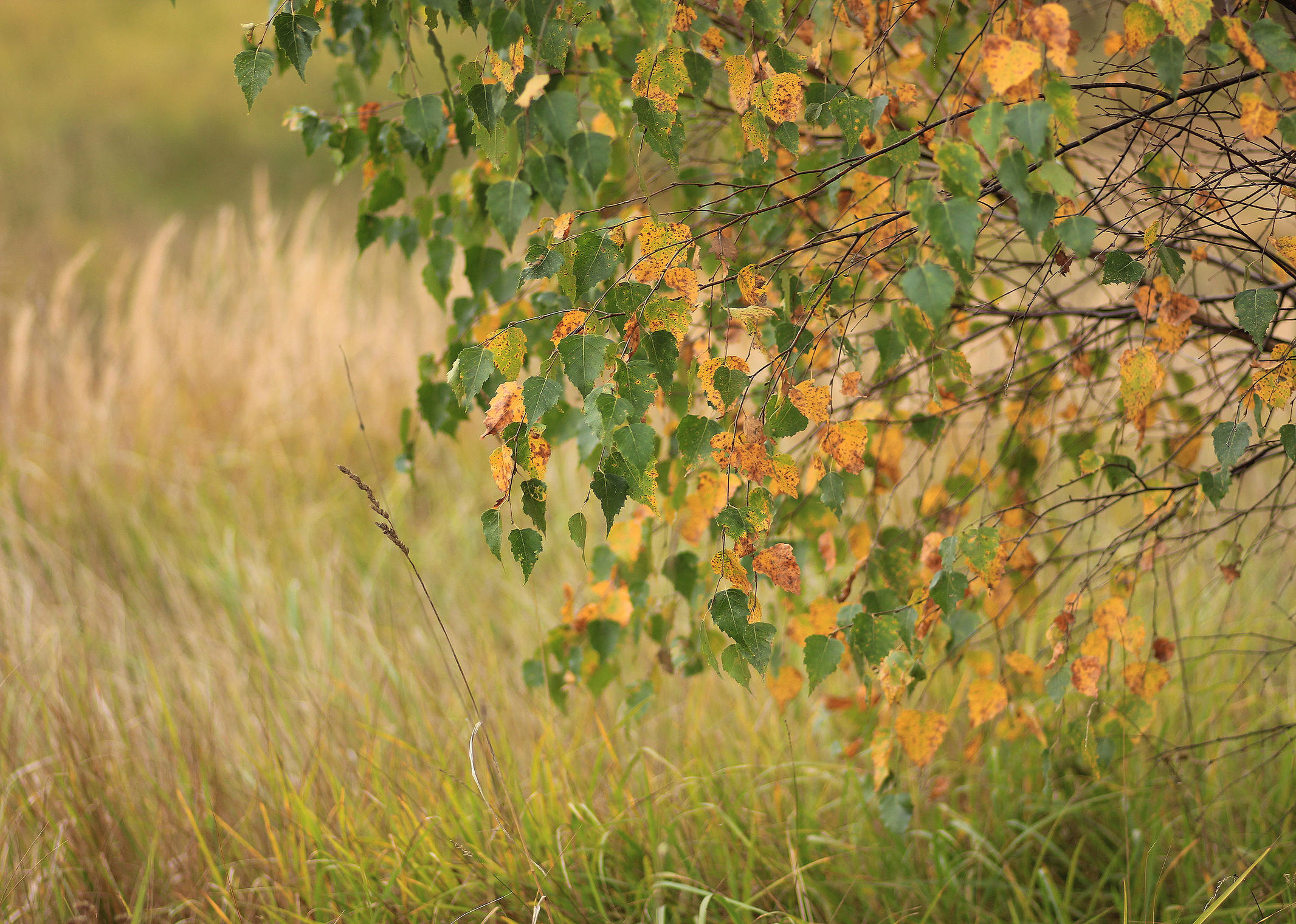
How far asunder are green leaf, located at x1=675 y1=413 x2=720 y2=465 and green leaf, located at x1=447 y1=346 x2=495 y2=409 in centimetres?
20

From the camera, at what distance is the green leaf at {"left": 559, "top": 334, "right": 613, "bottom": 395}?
3.00ft

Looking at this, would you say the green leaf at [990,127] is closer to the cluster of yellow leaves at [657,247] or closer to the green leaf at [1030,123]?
the green leaf at [1030,123]

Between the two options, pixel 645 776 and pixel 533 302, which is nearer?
pixel 533 302

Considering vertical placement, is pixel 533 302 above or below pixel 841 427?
above

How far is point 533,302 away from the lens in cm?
152

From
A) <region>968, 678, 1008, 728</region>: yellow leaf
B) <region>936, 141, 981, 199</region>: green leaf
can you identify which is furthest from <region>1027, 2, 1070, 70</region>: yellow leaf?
<region>968, 678, 1008, 728</region>: yellow leaf

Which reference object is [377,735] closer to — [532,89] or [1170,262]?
[532,89]

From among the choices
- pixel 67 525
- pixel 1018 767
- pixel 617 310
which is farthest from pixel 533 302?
pixel 67 525

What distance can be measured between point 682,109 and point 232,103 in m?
12.5

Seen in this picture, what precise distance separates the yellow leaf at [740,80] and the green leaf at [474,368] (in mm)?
400

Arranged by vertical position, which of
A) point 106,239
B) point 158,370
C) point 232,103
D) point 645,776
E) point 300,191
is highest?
point 232,103

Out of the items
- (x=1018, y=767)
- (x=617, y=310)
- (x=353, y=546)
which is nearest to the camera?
(x=617, y=310)

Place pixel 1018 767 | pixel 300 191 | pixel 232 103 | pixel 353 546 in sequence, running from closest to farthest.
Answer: pixel 1018 767, pixel 353 546, pixel 300 191, pixel 232 103

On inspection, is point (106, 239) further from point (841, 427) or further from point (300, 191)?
point (841, 427)
